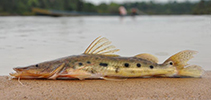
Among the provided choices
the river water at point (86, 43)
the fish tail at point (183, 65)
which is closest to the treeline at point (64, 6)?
the river water at point (86, 43)

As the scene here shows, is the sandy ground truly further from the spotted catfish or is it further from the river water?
the river water

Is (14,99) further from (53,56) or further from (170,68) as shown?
(53,56)

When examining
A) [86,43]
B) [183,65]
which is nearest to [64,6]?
[86,43]

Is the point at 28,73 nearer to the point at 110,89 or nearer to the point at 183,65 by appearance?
the point at 110,89

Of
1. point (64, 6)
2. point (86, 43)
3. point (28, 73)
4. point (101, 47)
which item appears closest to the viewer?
point (28, 73)

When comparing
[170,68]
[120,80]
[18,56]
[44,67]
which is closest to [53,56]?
[18,56]

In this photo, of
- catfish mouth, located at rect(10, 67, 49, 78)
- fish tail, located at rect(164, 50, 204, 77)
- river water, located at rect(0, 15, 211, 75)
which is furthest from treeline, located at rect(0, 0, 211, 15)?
catfish mouth, located at rect(10, 67, 49, 78)
